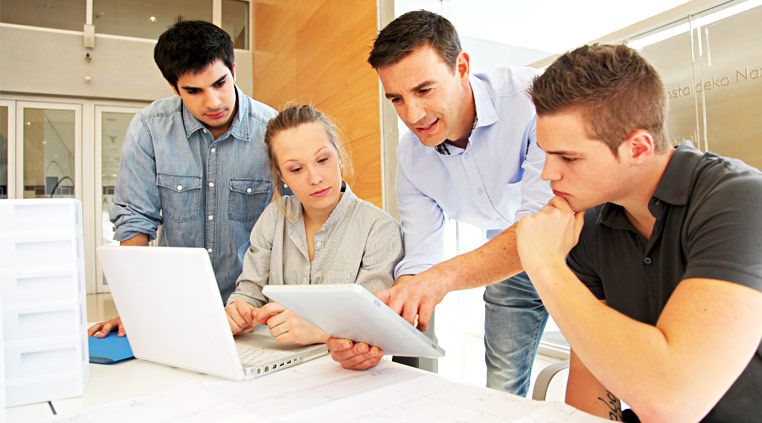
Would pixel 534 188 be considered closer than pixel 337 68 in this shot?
Yes

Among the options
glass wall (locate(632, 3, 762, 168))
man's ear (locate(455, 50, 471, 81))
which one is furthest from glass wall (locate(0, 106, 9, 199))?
glass wall (locate(632, 3, 762, 168))

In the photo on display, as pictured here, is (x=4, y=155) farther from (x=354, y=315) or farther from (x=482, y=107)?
(x=354, y=315)

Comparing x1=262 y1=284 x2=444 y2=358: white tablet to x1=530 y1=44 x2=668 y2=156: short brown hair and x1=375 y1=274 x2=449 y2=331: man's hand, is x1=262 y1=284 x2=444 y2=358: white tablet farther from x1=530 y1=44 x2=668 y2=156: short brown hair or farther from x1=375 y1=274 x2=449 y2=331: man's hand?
x1=530 y1=44 x2=668 y2=156: short brown hair

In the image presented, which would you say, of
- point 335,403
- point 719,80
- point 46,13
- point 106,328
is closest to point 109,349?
point 106,328

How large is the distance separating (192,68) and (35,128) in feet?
18.4

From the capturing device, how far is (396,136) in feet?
10.7

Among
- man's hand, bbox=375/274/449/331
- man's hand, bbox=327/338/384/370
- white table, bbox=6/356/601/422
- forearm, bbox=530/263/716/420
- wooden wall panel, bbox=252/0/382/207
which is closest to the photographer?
forearm, bbox=530/263/716/420

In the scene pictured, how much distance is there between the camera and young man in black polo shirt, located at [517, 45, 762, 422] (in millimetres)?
681

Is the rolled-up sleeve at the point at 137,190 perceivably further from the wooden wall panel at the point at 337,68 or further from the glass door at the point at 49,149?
the glass door at the point at 49,149

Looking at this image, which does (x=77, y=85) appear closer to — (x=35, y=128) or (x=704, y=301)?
(x=35, y=128)

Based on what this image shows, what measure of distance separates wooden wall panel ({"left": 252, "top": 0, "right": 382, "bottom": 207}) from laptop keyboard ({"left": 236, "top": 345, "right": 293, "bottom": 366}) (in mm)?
2260

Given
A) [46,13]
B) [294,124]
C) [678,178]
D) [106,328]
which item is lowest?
Answer: [106,328]

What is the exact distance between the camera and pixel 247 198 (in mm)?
1854

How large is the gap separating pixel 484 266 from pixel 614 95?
18.5 inches
